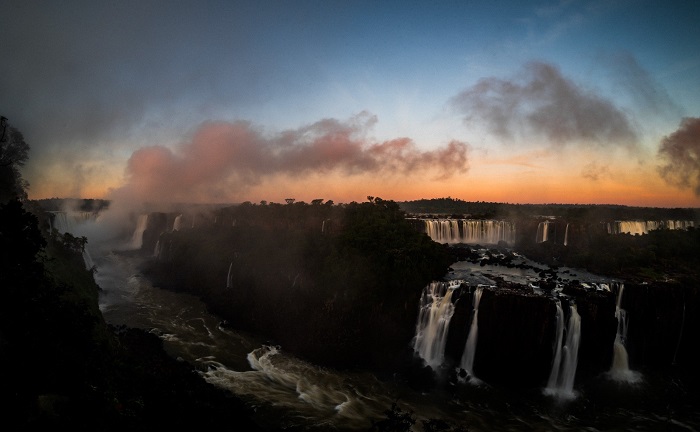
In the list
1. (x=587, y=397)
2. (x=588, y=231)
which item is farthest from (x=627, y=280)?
(x=588, y=231)

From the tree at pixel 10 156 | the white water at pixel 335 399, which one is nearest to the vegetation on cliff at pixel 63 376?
the white water at pixel 335 399

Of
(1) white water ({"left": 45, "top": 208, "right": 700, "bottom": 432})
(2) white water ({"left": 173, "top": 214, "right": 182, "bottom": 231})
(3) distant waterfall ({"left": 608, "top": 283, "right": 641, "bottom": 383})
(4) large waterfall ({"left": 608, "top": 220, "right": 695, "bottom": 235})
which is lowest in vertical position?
(1) white water ({"left": 45, "top": 208, "right": 700, "bottom": 432})

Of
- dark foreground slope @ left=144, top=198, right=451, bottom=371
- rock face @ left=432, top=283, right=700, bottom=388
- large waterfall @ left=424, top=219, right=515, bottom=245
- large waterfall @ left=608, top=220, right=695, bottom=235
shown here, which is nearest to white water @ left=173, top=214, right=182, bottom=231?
dark foreground slope @ left=144, top=198, right=451, bottom=371

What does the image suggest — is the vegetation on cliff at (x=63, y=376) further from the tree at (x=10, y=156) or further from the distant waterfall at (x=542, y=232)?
the distant waterfall at (x=542, y=232)

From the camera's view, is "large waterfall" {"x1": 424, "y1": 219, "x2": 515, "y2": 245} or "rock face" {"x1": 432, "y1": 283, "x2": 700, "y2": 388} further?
"large waterfall" {"x1": 424, "y1": 219, "x2": 515, "y2": 245}

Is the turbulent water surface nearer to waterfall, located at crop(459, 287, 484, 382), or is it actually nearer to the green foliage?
waterfall, located at crop(459, 287, 484, 382)

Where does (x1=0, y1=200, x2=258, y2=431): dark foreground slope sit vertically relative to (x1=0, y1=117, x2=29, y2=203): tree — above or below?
below

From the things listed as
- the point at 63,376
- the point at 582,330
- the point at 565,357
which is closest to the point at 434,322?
the point at 565,357
